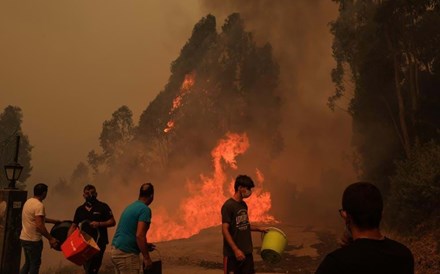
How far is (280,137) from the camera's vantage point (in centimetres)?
3981

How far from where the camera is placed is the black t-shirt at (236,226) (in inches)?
208

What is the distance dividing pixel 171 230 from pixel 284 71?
837 inches

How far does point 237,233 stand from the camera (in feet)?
17.5

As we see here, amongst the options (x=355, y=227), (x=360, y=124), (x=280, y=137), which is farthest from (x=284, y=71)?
(x=355, y=227)

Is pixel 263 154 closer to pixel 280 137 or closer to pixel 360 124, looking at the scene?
pixel 280 137

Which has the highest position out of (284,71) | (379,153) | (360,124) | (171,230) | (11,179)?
(284,71)

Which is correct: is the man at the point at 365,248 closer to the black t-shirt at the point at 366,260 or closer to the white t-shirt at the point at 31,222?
the black t-shirt at the point at 366,260

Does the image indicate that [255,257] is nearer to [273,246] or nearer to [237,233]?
[273,246]

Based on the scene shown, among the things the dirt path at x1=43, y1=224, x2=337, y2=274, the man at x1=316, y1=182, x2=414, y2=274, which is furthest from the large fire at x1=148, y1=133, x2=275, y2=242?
the man at x1=316, y1=182, x2=414, y2=274

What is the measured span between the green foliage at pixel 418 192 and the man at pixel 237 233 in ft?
41.9

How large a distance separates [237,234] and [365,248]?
3.43 metres

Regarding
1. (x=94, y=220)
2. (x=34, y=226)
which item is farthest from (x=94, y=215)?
Result: (x=34, y=226)

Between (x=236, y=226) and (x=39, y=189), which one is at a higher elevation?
(x=39, y=189)

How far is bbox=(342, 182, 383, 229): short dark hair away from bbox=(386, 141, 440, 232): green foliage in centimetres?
1523
